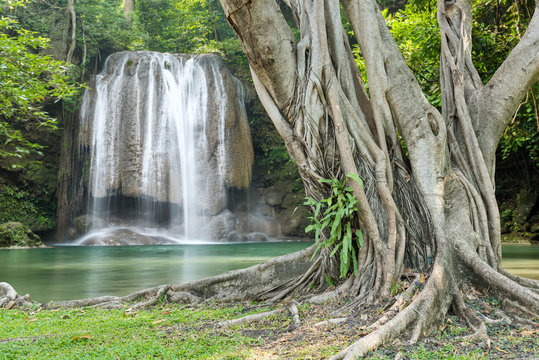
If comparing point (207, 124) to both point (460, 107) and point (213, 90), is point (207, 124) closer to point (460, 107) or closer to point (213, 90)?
point (213, 90)

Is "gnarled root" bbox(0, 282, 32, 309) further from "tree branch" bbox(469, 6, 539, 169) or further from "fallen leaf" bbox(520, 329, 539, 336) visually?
"tree branch" bbox(469, 6, 539, 169)

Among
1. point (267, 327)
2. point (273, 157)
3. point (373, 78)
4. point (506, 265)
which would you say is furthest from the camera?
point (273, 157)

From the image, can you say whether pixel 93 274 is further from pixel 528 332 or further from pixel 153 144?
pixel 153 144

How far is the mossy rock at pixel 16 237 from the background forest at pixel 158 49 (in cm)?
226

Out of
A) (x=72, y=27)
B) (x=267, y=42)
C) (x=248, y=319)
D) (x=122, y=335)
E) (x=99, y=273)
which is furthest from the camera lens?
(x=72, y=27)

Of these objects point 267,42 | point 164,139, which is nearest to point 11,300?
point 267,42

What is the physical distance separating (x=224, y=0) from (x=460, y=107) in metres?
2.58

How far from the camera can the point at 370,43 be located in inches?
170

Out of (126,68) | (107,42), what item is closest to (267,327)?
(126,68)

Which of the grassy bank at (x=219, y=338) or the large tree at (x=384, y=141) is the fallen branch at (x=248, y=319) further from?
the large tree at (x=384, y=141)

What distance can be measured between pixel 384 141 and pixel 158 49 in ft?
78.2

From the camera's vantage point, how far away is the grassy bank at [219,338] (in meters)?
2.62

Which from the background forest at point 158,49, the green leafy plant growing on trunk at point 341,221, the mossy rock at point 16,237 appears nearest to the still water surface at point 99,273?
the green leafy plant growing on trunk at point 341,221

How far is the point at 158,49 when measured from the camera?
1011 inches
